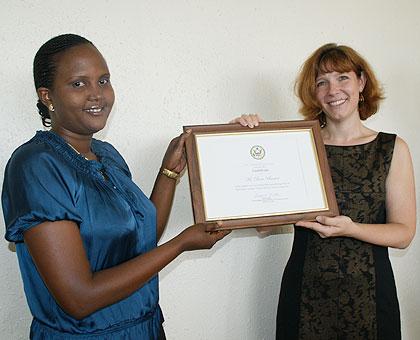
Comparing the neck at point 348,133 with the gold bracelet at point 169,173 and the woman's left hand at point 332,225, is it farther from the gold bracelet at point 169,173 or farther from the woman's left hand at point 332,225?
the gold bracelet at point 169,173

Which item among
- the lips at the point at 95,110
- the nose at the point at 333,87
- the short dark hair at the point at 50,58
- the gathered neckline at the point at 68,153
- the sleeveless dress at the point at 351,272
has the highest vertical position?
the short dark hair at the point at 50,58

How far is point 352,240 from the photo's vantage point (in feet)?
5.18

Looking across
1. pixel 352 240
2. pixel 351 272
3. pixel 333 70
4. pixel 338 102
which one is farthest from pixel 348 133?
pixel 351 272

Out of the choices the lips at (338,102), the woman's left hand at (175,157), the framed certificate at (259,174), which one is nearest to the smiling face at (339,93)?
the lips at (338,102)

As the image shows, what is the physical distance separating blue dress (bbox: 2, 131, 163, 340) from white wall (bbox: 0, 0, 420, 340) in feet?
1.47

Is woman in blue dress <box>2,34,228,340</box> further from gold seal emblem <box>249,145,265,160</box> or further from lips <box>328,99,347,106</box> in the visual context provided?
lips <box>328,99,347,106</box>

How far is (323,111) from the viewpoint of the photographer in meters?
1.77

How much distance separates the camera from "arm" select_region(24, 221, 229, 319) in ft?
3.51

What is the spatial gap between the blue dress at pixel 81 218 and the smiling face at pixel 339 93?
0.75m

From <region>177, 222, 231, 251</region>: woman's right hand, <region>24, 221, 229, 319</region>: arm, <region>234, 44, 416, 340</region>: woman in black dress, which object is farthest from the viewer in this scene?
<region>234, 44, 416, 340</region>: woman in black dress

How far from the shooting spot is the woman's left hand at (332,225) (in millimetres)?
1470

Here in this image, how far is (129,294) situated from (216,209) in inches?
15.2

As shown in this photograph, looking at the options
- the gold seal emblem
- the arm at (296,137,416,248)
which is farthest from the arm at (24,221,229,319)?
the arm at (296,137,416,248)

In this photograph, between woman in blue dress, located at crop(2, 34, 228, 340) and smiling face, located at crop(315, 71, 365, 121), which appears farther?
smiling face, located at crop(315, 71, 365, 121)
